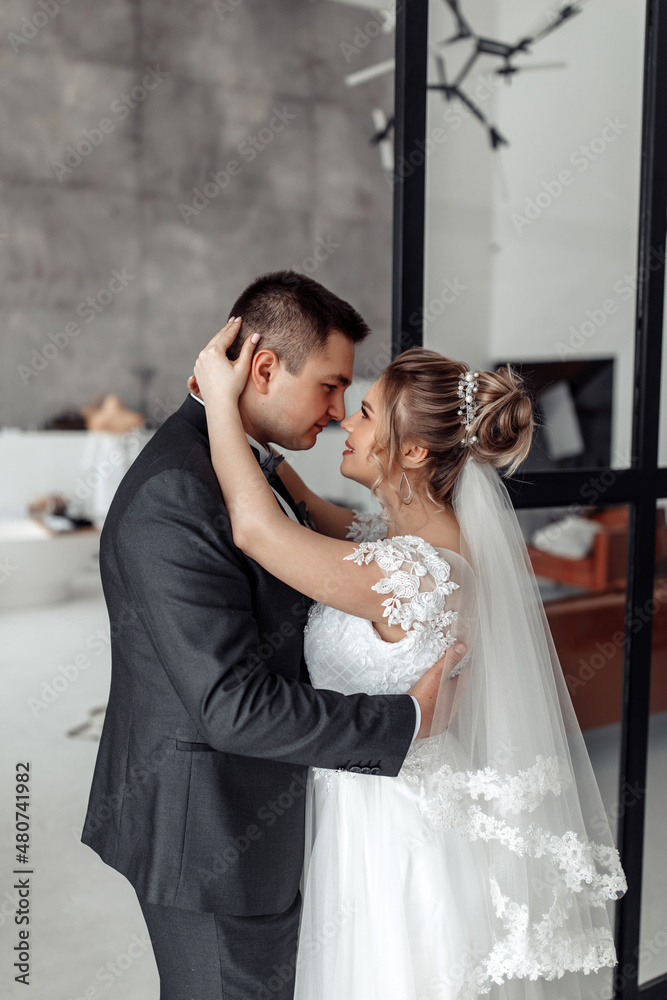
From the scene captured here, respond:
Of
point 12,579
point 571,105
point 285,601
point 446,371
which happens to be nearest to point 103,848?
point 285,601

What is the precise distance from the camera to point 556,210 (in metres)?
4.74

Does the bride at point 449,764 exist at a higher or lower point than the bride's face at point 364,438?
lower

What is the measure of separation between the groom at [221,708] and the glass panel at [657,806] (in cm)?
110

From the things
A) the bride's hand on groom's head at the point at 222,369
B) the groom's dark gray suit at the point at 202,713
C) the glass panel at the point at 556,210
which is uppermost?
the glass panel at the point at 556,210

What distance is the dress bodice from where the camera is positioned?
1306mm

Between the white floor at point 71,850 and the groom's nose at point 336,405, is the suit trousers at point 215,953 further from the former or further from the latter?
the white floor at point 71,850

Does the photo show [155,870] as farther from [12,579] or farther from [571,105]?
[12,579]

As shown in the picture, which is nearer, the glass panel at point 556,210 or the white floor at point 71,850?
the white floor at point 71,850

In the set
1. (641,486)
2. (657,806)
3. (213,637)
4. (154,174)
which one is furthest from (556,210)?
(213,637)

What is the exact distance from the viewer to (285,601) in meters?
1.31

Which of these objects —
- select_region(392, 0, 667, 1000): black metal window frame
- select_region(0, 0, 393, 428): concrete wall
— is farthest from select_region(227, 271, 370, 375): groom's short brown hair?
select_region(0, 0, 393, 428): concrete wall

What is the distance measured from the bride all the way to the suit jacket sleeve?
0.51 ft

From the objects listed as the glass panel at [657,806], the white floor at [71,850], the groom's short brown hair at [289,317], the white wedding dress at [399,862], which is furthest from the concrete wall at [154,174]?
the white wedding dress at [399,862]

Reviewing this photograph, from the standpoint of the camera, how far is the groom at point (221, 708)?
1.14m
